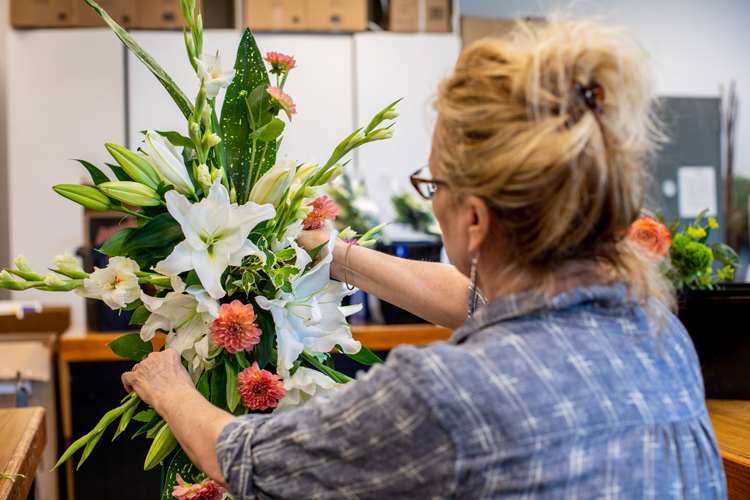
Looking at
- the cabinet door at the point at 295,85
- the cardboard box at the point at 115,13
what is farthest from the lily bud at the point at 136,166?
the cardboard box at the point at 115,13

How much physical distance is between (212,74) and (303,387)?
39 centimetres

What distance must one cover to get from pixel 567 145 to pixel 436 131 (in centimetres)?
16

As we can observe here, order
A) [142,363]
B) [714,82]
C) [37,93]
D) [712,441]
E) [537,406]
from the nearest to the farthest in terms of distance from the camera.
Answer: [537,406]
[712,441]
[142,363]
[37,93]
[714,82]

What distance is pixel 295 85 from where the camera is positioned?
293 cm

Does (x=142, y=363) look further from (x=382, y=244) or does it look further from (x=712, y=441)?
(x=382, y=244)

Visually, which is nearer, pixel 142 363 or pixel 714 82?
pixel 142 363

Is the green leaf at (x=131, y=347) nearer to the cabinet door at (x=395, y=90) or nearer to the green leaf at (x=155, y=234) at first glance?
the green leaf at (x=155, y=234)

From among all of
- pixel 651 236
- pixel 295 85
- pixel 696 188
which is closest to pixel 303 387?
pixel 651 236

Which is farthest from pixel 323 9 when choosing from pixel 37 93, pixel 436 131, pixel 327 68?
pixel 436 131

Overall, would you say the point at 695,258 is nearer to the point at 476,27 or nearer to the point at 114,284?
the point at 114,284

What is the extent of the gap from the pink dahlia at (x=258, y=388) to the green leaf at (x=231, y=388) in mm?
13

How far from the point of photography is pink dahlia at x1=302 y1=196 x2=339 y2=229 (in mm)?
824

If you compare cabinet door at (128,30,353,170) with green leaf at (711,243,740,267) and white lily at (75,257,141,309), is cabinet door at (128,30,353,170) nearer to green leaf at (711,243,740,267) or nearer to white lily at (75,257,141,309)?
green leaf at (711,243,740,267)

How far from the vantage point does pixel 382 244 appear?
1973 mm
